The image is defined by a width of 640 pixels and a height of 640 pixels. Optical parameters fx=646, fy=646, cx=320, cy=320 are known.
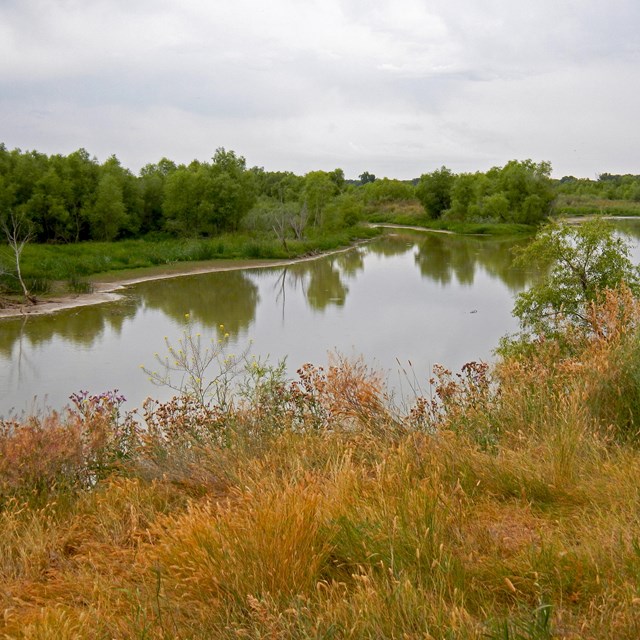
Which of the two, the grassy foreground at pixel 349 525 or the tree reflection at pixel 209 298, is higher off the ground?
the grassy foreground at pixel 349 525

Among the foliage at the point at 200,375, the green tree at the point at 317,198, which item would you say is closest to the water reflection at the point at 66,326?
the foliage at the point at 200,375

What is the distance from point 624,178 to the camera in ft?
425

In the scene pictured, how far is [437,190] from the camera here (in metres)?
77.9

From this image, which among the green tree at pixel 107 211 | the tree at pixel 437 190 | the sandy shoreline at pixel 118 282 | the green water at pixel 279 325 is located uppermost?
the tree at pixel 437 190

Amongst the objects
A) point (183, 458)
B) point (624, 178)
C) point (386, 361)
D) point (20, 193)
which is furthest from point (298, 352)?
point (624, 178)

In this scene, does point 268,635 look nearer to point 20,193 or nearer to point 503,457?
point 503,457

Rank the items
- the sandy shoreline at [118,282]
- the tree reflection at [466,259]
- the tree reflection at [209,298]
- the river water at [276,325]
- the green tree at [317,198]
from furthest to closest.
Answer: the green tree at [317,198], the tree reflection at [466,259], the sandy shoreline at [118,282], the tree reflection at [209,298], the river water at [276,325]

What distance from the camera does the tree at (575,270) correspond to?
1288 centimetres

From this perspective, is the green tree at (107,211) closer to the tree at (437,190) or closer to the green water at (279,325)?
the green water at (279,325)

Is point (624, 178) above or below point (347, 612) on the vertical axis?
above

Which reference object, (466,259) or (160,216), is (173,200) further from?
(466,259)

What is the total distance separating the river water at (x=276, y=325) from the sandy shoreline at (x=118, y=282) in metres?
0.74

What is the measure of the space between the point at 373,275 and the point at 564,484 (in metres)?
29.8

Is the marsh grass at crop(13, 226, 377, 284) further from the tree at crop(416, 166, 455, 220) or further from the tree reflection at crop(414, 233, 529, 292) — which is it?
the tree at crop(416, 166, 455, 220)
